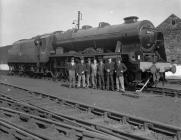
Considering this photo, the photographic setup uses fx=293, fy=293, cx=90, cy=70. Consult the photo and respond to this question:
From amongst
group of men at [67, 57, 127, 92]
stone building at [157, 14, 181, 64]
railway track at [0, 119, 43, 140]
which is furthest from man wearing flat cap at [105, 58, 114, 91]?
stone building at [157, 14, 181, 64]

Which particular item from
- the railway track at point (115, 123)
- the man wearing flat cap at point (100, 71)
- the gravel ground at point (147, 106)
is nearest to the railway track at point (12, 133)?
the railway track at point (115, 123)

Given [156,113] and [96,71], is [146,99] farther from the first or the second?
[96,71]

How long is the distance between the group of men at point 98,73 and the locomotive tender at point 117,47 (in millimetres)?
529

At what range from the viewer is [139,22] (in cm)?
1451

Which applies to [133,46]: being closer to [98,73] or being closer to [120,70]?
[120,70]

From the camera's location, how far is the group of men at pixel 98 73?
1401 centimetres

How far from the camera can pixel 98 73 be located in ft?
49.8

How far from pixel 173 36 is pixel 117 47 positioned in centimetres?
1971

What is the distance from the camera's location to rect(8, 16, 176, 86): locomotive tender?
559 inches

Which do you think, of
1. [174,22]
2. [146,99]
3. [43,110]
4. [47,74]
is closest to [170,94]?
[146,99]

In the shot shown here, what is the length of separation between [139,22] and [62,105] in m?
6.62

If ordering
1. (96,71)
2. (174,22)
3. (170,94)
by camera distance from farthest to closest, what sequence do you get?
(174,22) < (96,71) < (170,94)

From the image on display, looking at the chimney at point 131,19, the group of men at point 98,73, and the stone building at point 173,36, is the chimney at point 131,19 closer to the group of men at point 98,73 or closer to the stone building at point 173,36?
the group of men at point 98,73

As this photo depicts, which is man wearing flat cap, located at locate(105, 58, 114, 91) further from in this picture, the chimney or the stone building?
the stone building
